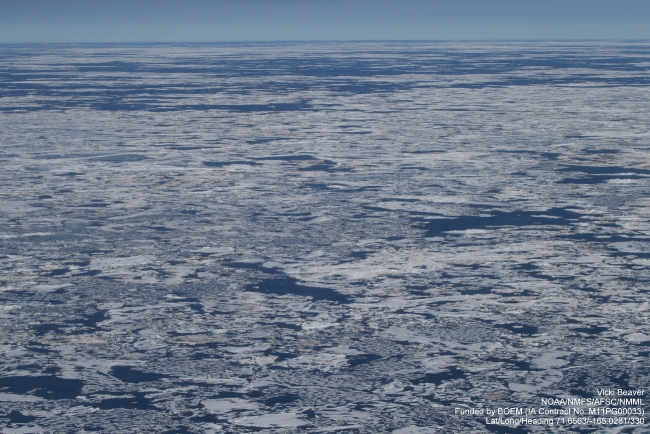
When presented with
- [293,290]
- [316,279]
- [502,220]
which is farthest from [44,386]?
[502,220]


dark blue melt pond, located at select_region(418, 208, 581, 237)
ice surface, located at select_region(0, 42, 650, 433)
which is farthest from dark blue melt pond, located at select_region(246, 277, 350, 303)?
dark blue melt pond, located at select_region(418, 208, 581, 237)

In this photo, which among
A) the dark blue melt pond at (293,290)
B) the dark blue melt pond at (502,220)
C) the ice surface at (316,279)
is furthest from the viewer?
the dark blue melt pond at (502,220)

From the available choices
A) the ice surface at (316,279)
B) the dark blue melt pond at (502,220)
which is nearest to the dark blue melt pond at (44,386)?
the ice surface at (316,279)

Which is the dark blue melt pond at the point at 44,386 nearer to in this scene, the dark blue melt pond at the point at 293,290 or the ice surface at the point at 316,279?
the ice surface at the point at 316,279

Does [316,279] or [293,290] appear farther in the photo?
[316,279]

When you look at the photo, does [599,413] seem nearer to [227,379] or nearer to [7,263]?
[227,379]

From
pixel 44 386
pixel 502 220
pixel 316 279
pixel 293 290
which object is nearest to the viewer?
pixel 44 386

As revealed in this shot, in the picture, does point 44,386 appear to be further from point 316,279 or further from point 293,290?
point 316,279

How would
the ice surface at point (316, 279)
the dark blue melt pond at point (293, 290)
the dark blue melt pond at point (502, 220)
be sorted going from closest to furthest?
the ice surface at point (316, 279), the dark blue melt pond at point (293, 290), the dark blue melt pond at point (502, 220)

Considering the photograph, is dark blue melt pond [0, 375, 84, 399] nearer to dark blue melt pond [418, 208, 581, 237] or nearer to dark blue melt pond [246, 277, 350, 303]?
dark blue melt pond [246, 277, 350, 303]
